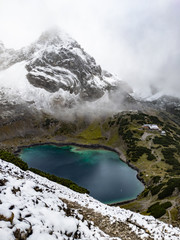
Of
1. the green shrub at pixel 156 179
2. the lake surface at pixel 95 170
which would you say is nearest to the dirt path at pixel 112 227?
the lake surface at pixel 95 170

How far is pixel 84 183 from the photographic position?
350ft

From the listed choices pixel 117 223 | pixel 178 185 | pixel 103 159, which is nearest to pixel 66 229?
pixel 117 223

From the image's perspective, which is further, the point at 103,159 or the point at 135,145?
the point at 135,145

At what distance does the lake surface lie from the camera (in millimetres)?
97062

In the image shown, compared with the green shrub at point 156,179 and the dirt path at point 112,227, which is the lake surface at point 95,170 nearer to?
the green shrub at point 156,179

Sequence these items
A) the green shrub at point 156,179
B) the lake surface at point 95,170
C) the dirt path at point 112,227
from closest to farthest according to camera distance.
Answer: the dirt path at point 112,227 < the lake surface at point 95,170 < the green shrub at point 156,179

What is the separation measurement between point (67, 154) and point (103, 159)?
3864 centimetres

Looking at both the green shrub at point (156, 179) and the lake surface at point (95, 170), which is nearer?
the lake surface at point (95, 170)

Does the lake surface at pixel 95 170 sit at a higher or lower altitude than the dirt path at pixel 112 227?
higher

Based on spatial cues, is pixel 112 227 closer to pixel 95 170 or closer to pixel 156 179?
pixel 156 179

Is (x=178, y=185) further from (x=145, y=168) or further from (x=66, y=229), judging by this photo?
(x=66, y=229)

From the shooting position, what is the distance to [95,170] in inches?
5054

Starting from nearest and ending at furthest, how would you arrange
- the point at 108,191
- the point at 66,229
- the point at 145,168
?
1. the point at 66,229
2. the point at 108,191
3. the point at 145,168

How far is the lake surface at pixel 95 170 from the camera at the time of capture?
9706 centimetres
